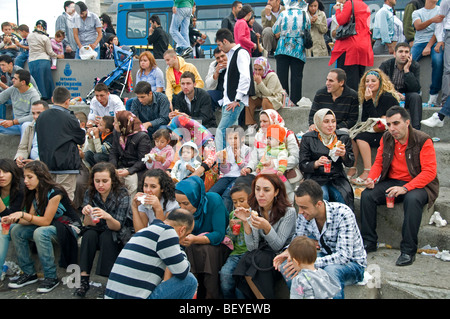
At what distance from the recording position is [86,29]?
424 inches

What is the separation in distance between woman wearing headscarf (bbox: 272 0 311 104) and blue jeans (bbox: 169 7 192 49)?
9.73ft

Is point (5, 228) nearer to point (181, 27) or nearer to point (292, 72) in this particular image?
point (292, 72)

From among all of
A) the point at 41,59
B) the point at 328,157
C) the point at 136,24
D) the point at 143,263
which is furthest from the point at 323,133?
the point at 136,24

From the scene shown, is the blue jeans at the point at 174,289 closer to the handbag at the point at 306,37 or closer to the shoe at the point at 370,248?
the shoe at the point at 370,248

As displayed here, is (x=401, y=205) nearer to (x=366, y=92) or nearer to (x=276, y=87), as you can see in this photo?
(x=366, y=92)

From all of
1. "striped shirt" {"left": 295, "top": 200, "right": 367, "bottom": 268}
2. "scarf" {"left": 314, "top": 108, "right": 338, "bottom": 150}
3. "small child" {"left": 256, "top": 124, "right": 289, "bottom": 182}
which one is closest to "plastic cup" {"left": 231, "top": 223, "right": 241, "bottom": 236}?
"striped shirt" {"left": 295, "top": 200, "right": 367, "bottom": 268}

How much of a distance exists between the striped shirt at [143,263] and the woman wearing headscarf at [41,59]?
7.18 m

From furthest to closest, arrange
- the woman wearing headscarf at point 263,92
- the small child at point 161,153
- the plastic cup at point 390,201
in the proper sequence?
the woman wearing headscarf at point 263,92 < the small child at point 161,153 < the plastic cup at point 390,201

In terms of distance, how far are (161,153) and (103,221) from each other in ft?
5.30

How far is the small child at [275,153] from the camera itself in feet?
18.1

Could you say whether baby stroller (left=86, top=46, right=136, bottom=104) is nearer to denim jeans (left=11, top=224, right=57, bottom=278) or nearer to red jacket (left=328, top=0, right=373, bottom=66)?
red jacket (left=328, top=0, right=373, bottom=66)

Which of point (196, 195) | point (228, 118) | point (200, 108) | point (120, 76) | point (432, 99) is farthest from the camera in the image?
point (120, 76)

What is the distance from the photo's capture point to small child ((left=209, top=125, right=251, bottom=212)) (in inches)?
232

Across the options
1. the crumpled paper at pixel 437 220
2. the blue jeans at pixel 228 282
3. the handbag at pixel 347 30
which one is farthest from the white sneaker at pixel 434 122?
the blue jeans at pixel 228 282
